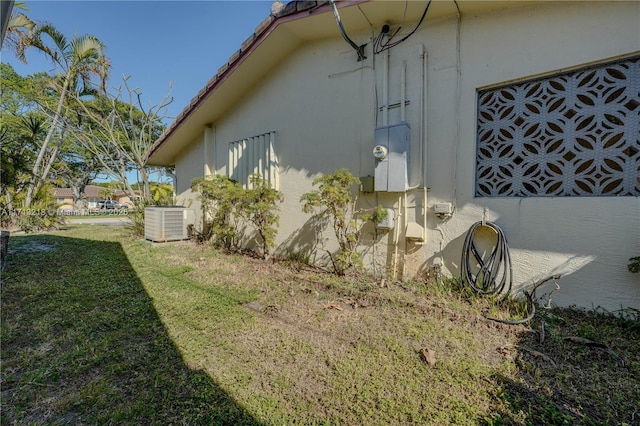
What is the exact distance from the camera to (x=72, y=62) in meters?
11.0

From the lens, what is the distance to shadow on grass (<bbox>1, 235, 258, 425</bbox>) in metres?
1.86

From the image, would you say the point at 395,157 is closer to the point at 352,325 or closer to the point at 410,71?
the point at 410,71

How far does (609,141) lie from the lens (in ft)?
10.6

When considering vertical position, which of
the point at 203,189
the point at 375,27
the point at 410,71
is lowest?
the point at 203,189

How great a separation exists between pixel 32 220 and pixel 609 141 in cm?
1544

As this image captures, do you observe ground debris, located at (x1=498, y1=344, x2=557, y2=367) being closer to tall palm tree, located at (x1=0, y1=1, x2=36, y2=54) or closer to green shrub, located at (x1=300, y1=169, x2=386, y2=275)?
green shrub, located at (x1=300, y1=169, x2=386, y2=275)

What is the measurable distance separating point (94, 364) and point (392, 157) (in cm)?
425

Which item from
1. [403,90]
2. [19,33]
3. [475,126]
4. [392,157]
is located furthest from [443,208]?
[19,33]

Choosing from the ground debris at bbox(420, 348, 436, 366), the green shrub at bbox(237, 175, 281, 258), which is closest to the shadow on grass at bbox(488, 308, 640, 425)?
the ground debris at bbox(420, 348, 436, 366)

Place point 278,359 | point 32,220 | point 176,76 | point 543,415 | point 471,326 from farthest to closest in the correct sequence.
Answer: point 176,76 < point 32,220 < point 471,326 < point 278,359 < point 543,415

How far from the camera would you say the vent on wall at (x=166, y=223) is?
7.74 meters

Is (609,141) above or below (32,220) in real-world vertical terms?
above

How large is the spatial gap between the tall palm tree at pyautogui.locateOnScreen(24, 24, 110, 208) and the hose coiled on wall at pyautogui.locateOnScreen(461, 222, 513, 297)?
14.2 m

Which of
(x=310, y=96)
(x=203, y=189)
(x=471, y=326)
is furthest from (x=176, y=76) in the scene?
(x=471, y=326)
